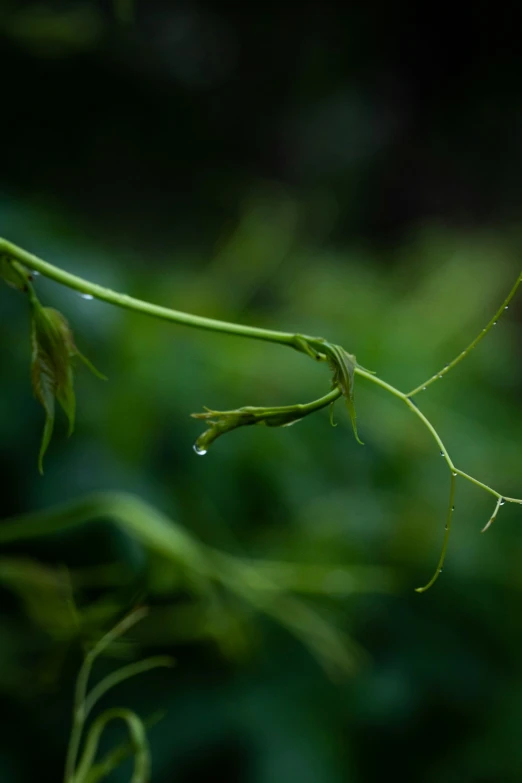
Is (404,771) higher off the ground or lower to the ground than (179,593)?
lower

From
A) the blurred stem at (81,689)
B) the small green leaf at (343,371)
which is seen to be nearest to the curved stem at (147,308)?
the small green leaf at (343,371)

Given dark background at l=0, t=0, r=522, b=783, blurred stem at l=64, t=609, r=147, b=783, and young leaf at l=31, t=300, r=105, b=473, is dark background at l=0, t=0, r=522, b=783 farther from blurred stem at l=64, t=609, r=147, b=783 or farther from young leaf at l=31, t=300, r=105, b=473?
young leaf at l=31, t=300, r=105, b=473

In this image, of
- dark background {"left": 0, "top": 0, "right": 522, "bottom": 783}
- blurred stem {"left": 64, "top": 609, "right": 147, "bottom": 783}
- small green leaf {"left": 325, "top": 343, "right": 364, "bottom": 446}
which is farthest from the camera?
dark background {"left": 0, "top": 0, "right": 522, "bottom": 783}

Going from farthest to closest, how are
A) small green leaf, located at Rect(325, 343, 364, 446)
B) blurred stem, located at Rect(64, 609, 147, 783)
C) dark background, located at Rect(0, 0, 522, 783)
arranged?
dark background, located at Rect(0, 0, 522, 783) < blurred stem, located at Rect(64, 609, 147, 783) < small green leaf, located at Rect(325, 343, 364, 446)

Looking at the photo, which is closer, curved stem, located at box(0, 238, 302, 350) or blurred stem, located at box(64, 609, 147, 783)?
curved stem, located at box(0, 238, 302, 350)

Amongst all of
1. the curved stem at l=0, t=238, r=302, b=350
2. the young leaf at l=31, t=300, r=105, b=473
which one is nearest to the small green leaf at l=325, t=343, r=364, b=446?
the curved stem at l=0, t=238, r=302, b=350

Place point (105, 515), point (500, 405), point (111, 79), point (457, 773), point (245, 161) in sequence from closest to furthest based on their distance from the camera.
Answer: point (105, 515) → point (457, 773) → point (500, 405) → point (111, 79) → point (245, 161)

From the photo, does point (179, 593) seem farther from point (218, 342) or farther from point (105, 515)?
point (218, 342)

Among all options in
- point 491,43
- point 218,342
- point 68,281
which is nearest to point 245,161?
point 491,43

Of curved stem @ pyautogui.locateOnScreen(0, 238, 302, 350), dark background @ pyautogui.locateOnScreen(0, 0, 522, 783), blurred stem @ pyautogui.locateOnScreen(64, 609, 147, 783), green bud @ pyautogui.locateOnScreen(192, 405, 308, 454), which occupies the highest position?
curved stem @ pyautogui.locateOnScreen(0, 238, 302, 350)
